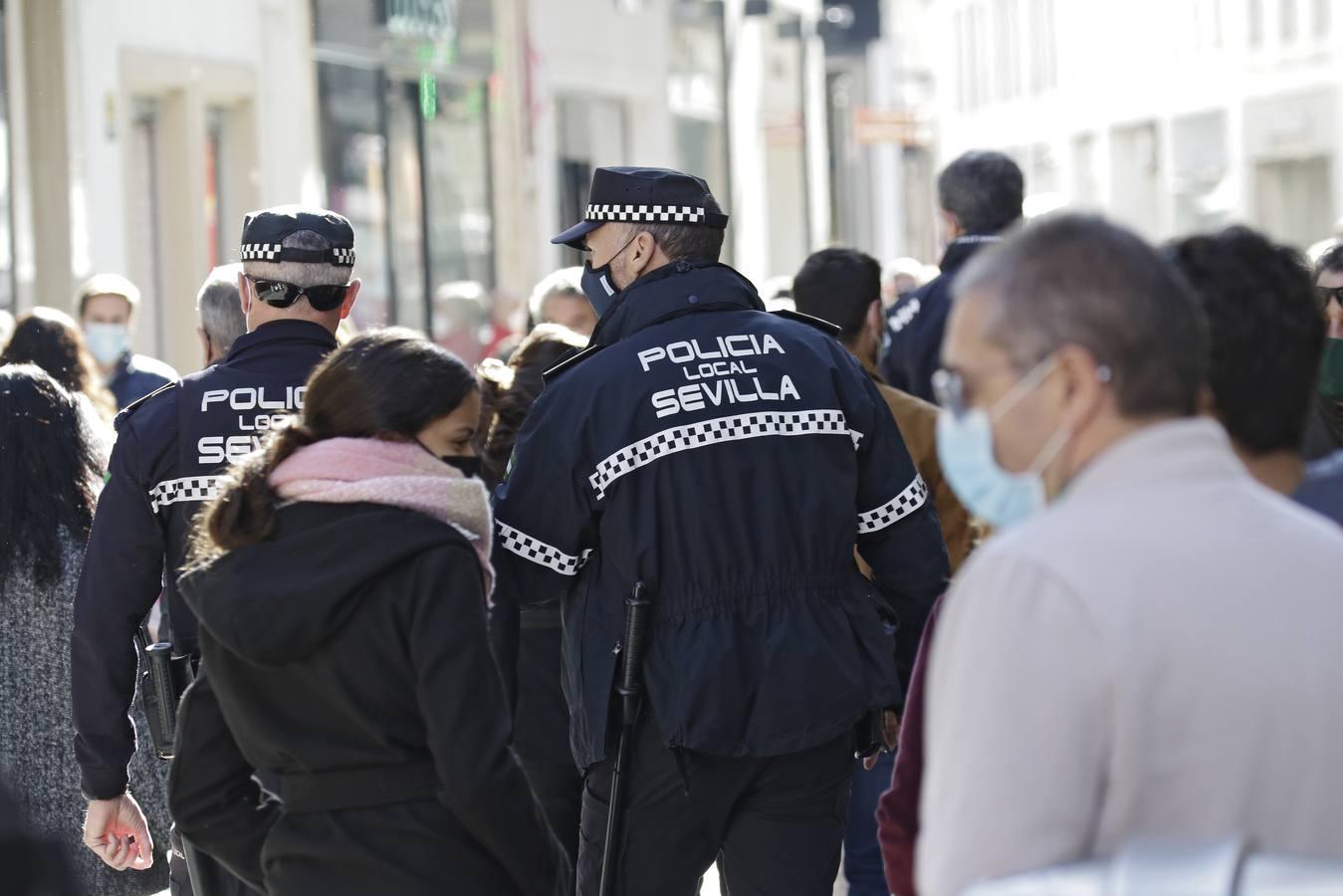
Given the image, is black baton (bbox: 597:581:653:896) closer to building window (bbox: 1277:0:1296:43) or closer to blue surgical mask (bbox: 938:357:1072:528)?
blue surgical mask (bbox: 938:357:1072:528)

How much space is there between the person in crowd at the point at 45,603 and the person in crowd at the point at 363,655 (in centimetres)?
194

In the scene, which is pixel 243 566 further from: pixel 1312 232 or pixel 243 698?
pixel 1312 232

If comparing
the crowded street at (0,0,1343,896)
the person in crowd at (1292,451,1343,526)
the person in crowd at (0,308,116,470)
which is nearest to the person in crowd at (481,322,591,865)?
the crowded street at (0,0,1343,896)

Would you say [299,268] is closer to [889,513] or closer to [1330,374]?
[889,513]

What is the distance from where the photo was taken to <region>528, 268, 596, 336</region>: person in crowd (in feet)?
27.3

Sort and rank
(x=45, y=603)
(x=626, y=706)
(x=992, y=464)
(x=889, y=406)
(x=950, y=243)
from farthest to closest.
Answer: (x=950, y=243) < (x=889, y=406) < (x=45, y=603) < (x=626, y=706) < (x=992, y=464)

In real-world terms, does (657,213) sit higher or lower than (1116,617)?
higher

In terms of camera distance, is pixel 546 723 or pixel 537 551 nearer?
pixel 537 551

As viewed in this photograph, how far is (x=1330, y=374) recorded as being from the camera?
19.8 feet

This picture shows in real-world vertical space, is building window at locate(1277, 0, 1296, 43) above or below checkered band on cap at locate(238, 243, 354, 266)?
above

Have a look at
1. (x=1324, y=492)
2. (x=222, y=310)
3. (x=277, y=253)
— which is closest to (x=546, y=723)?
(x=222, y=310)

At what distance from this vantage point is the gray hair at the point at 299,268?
498cm

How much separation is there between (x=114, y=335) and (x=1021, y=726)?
7476 mm

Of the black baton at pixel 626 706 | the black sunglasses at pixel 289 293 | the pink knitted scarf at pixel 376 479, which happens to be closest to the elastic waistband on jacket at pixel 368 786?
the pink knitted scarf at pixel 376 479
